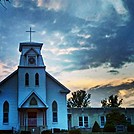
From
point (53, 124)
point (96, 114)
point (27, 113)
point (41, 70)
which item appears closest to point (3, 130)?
point (27, 113)

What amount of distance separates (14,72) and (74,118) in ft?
42.0

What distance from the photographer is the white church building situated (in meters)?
39.8

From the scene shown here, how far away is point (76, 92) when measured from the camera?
3319 inches

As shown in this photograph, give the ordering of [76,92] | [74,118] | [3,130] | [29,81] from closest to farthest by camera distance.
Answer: [3,130] → [29,81] → [74,118] → [76,92]

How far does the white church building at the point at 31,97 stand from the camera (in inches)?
1567

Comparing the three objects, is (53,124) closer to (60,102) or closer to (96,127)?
(60,102)

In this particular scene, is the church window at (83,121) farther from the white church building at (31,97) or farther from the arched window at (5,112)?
the arched window at (5,112)

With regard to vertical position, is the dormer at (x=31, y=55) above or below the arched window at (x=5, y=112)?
above

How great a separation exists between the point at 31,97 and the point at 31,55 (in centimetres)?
A: 602

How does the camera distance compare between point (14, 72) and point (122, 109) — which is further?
point (122, 109)

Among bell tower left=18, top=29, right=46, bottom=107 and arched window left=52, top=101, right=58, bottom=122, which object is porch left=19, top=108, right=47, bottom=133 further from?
arched window left=52, top=101, right=58, bottom=122

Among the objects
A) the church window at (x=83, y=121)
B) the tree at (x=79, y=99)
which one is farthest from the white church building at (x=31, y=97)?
the tree at (x=79, y=99)

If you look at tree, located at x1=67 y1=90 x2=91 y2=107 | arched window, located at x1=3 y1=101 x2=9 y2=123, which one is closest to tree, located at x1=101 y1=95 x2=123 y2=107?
tree, located at x1=67 y1=90 x2=91 y2=107

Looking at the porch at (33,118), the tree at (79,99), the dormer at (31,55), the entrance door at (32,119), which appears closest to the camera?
the porch at (33,118)
